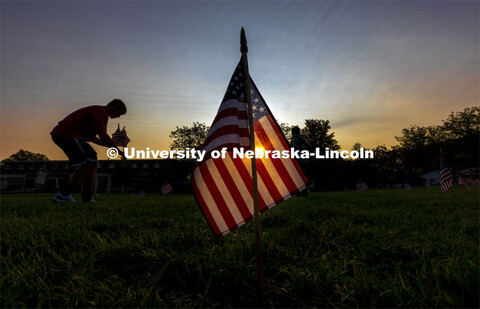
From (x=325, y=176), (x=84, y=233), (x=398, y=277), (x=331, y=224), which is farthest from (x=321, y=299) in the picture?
(x=325, y=176)

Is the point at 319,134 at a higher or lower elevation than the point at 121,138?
higher

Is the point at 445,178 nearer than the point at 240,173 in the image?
No

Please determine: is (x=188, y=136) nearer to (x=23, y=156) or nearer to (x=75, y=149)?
(x=75, y=149)

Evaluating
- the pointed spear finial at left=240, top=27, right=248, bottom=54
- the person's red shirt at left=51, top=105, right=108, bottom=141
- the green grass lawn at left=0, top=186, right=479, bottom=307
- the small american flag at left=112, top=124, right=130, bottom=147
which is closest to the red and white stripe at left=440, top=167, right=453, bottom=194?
the green grass lawn at left=0, top=186, right=479, bottom=307

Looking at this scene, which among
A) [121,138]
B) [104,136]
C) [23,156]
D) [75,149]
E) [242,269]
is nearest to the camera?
[242,269]

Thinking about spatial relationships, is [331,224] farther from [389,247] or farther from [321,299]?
[321,299]

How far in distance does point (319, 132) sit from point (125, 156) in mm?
57604

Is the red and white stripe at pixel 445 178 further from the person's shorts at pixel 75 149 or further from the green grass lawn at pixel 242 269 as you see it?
the person's shorts at pixel 75 149

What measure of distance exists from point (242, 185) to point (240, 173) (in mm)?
123

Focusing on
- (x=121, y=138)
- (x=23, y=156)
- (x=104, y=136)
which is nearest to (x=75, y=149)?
(x=104, y=136)

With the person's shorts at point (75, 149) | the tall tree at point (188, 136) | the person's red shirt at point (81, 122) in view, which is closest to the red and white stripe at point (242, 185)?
the person's red shirt at point (81, 122)

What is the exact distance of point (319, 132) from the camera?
59.7 metres

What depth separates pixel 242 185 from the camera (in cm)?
241

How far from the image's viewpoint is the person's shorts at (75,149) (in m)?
6.46
